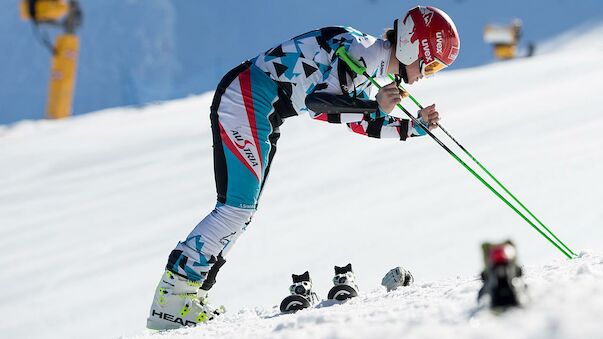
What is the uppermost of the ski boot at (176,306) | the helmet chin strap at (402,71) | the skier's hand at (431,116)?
the helmet chin strap at (402,71)

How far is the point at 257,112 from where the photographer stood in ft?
12.7

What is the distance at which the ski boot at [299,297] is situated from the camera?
3.76 metres

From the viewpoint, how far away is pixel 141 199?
26.2ft

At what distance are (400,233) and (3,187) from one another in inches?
216

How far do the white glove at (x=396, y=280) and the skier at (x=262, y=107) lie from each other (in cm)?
78

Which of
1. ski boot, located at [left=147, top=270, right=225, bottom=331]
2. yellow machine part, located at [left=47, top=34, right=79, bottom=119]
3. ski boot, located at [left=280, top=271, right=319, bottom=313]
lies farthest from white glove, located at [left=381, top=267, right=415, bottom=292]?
yellow machine part, located at [left=47, top=34, right=79, bottom=119]

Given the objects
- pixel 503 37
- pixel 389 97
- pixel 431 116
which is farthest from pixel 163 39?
pixel 389 97

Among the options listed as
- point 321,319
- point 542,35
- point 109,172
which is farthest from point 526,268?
point 542,35

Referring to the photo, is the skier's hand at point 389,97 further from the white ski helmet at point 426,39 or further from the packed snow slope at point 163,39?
the packed snow slope at point 163,39

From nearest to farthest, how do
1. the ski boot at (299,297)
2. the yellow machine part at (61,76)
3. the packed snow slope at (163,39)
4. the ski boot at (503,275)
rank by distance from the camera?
1. the ski boot at (503,275)
2. the ski boot at (299,297)
3. the yellow machine part at (61,76)
4. the packed snow slope at (163,39)

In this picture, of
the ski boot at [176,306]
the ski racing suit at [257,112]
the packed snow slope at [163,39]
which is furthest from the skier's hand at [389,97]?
the packed snow slope at [163,39]

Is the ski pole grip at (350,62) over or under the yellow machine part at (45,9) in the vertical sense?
under

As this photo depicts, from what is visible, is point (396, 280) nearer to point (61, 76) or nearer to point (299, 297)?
point (299, 297)

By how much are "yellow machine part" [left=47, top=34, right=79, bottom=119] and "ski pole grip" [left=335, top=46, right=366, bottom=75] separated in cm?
2237
